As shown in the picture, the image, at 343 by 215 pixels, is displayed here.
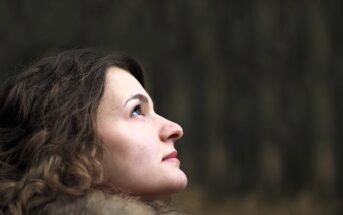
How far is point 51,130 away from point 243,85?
1808 millimetres

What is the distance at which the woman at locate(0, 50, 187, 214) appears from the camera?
1.63 meters

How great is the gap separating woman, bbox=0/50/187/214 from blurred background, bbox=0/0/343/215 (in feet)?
4.96

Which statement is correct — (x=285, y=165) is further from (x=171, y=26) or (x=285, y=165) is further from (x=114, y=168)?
(x=114, y=168)

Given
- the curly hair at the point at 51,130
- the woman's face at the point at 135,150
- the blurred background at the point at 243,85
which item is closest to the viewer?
the curly hair at the point at 51,130

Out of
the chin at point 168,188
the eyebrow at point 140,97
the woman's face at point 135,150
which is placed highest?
the eyebrow at point 140,97

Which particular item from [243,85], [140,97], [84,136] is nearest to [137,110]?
[140,97]

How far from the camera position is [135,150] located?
1.68m

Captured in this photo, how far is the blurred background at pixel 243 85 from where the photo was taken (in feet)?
10.9

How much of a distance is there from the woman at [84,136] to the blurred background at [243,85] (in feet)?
4.96

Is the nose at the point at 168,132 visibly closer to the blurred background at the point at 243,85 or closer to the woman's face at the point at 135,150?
the woman's face at the point at 135,150

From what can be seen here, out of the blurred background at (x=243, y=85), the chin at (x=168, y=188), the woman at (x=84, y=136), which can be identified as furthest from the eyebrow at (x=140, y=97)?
the blurred background at (x=243, y=85)

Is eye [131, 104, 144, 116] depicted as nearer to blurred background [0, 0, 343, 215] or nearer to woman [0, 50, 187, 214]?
woman [0, 50, 187, 214]

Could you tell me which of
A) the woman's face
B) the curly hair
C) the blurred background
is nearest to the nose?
the woman's face

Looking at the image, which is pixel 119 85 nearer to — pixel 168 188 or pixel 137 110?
pixel 137 110
